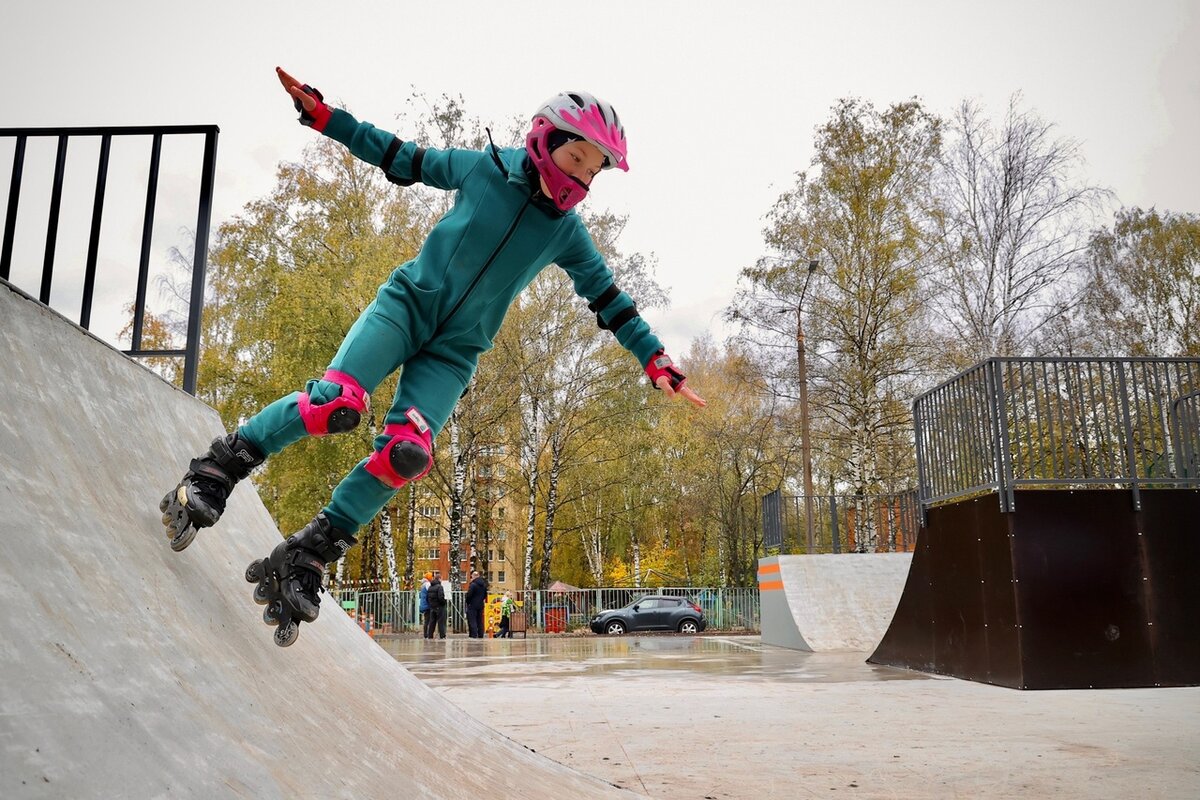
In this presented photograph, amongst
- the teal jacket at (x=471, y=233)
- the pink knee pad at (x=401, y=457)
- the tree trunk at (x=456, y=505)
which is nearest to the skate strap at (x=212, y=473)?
the pink knee pad at (x=401, y=457)

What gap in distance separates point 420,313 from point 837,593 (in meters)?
11.7

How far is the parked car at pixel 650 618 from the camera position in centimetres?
2527

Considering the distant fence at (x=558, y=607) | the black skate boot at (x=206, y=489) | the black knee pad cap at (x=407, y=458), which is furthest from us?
the distant fence at (x=558, y=607)

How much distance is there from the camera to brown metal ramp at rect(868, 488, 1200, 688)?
21.7ft

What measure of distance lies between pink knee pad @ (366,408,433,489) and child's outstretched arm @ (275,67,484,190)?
2.87ft

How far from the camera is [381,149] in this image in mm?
2863

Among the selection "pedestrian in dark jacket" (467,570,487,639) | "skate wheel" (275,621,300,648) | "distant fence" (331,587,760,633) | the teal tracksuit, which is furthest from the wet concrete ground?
"distant fence" (331,587,760,633)

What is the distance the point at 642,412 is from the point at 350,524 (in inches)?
989

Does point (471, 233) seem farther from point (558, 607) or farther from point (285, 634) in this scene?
point (558, 607)

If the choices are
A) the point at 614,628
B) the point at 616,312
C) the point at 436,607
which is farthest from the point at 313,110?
the point at 614,628

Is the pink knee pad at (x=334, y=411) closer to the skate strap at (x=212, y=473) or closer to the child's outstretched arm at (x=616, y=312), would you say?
the skate strap at (x=212, y=473)

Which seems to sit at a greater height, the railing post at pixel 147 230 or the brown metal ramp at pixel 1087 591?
the railing post at pixel 147 230

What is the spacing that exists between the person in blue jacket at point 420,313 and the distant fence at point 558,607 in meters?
22.4

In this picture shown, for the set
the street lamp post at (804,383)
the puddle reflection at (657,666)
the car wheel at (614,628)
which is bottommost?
the car wheel at (614,628)
